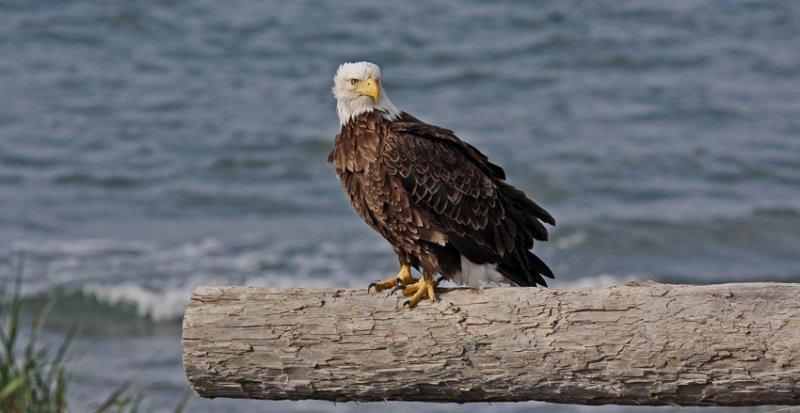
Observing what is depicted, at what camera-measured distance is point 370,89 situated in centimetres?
475

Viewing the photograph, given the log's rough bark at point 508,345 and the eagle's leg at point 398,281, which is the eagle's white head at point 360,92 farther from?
the log's rough bark at point 508,345

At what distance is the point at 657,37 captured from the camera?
1479cm

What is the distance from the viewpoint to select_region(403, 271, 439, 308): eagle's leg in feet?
13.5

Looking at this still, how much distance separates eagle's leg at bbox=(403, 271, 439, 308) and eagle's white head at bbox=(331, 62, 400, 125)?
27.6 inches

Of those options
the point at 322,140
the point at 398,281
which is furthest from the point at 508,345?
the point at 322,140

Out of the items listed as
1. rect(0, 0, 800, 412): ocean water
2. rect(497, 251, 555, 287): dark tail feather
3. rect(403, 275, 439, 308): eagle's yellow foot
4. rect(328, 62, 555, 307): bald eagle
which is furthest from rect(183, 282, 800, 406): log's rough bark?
rect(0, 0, 800, 412): ocean water

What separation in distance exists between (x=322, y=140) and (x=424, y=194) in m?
7.48

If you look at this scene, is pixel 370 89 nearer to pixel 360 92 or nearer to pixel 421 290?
pixel 360 92

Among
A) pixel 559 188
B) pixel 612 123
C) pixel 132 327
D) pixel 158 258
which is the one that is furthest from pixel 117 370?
pixel 612 123

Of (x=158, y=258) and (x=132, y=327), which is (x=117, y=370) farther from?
(x=158, y=258)

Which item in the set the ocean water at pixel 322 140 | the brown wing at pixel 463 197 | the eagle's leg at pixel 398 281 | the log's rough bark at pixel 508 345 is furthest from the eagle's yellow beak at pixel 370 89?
the ocean water at pixel 322 140

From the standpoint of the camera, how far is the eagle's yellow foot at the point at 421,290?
13.4 feet

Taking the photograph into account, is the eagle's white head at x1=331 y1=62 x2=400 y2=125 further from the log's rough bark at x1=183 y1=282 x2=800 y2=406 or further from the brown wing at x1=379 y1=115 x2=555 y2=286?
the log's rough bark at x1=183 y1=282 x2=800 y2=406

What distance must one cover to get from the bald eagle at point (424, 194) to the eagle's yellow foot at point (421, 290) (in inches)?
3.4
